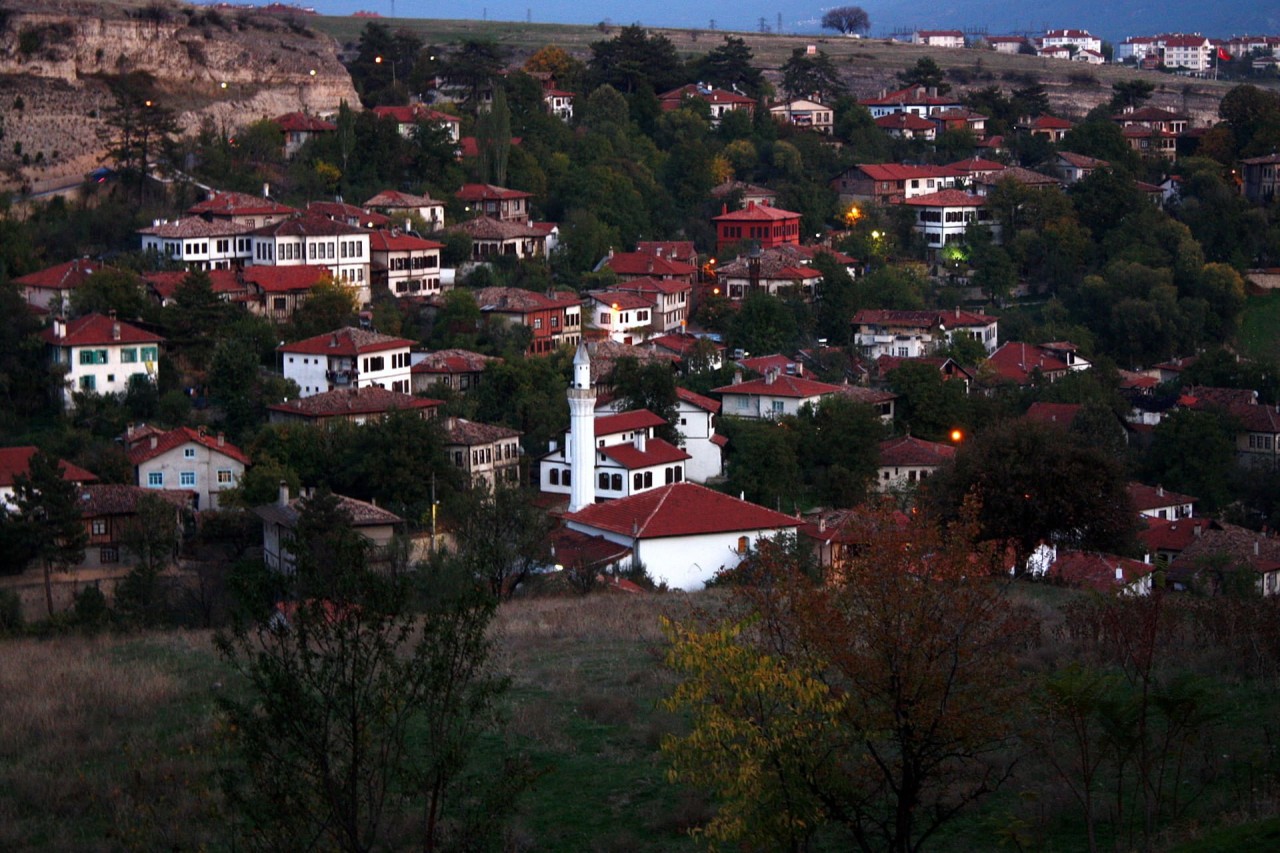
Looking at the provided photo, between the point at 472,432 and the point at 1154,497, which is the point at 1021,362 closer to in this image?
the point at 1154,497

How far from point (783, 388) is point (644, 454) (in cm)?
559

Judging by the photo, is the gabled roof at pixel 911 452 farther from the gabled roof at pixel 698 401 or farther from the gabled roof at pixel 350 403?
the gabled roof at pixel 350 403

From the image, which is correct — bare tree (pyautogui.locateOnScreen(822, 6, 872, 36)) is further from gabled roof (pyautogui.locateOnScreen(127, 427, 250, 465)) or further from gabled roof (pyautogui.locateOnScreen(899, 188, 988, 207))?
gabled roof (pyautogui.locateOnScreen(127, 427, 250, 465))

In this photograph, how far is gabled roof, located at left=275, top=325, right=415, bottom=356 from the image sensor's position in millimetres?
33906

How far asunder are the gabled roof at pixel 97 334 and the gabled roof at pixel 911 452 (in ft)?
47.8

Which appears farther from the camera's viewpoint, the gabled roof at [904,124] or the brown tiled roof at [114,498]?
the gabled roof at [904,124]

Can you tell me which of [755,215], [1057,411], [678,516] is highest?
[755,215]

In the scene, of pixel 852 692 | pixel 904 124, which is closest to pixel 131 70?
pixel 904 124

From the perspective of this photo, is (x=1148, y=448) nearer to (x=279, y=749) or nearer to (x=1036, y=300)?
(x=1036, y=300)

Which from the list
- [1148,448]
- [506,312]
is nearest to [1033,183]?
[1148,448]

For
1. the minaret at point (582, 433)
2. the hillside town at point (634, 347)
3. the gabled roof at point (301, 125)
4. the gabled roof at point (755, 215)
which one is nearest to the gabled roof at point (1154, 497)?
the hillside town at point (634, 347)

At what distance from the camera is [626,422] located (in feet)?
111

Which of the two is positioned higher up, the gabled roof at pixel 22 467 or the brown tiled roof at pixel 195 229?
the brown tiled roof at pixel 195 229

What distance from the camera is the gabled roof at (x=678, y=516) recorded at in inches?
1016
